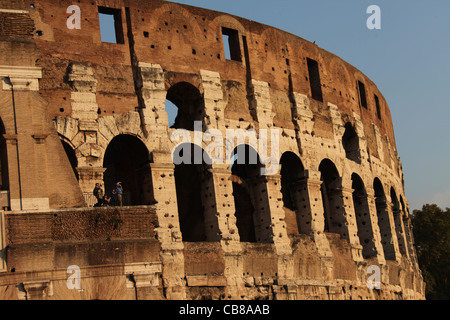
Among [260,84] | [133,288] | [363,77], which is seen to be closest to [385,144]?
[363,77]

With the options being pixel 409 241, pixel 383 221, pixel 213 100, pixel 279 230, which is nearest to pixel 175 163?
pixel 213 100

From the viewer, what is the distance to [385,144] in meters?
29.6

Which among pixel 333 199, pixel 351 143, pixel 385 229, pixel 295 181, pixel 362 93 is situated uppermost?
pixel 362 93

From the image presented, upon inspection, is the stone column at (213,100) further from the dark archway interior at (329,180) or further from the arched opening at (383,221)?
the arched opening at (383,221)

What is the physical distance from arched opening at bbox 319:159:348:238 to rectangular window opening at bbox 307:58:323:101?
2.01 metres

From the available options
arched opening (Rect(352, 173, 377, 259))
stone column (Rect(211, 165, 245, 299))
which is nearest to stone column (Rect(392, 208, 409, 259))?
arched opening (Rect(352, 173, 377, 259))

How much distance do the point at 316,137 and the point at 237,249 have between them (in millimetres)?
5244

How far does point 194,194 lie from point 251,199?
1.51 m

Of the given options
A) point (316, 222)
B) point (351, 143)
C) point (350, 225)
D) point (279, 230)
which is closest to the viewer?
point (279, 230)

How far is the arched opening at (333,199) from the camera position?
2445cm

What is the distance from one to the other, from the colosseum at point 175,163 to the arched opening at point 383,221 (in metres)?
1.05

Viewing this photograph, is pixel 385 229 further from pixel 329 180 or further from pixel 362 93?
pixel 362 93

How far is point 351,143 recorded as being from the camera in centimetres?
2673

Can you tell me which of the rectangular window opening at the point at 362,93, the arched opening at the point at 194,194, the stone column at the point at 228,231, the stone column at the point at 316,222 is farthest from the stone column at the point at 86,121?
the rectangular window opening at the point at 362,93
